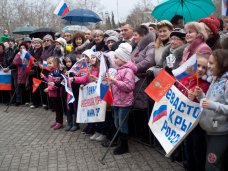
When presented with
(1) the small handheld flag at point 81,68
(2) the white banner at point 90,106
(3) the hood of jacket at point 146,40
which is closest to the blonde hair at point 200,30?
(3) the hood of jacket at point 146,40

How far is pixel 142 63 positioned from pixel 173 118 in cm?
163

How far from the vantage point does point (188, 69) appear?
3.68 m

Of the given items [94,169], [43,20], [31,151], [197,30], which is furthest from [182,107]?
[43,20]

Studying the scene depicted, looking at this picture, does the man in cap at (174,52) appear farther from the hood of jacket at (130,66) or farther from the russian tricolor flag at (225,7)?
the russian tricolor flag at (225,7)

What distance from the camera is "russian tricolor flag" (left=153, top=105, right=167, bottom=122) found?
13.8 feet

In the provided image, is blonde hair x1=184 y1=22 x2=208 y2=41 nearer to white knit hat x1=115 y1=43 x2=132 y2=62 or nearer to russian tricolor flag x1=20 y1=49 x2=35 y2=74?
white knit hat x1=115 y1=43 x2=132 y2=62

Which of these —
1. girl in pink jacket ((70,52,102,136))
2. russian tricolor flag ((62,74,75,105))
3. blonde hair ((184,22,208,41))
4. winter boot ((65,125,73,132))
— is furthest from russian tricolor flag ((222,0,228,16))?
winter boot ((65,125,73,132))

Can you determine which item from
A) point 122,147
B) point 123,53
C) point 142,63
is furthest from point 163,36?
point 122,147

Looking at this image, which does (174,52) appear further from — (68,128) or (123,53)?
(68,128)

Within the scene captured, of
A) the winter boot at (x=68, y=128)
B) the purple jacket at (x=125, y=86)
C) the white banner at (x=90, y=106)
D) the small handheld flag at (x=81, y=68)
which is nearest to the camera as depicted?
the purple jacket at (x=125, y=86)

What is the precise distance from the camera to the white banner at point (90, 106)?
5.75m

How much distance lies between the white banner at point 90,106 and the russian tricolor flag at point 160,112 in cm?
149

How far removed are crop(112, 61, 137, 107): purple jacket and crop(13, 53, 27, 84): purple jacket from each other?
522 centimetres

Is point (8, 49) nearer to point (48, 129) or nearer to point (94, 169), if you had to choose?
point (48, 129)
